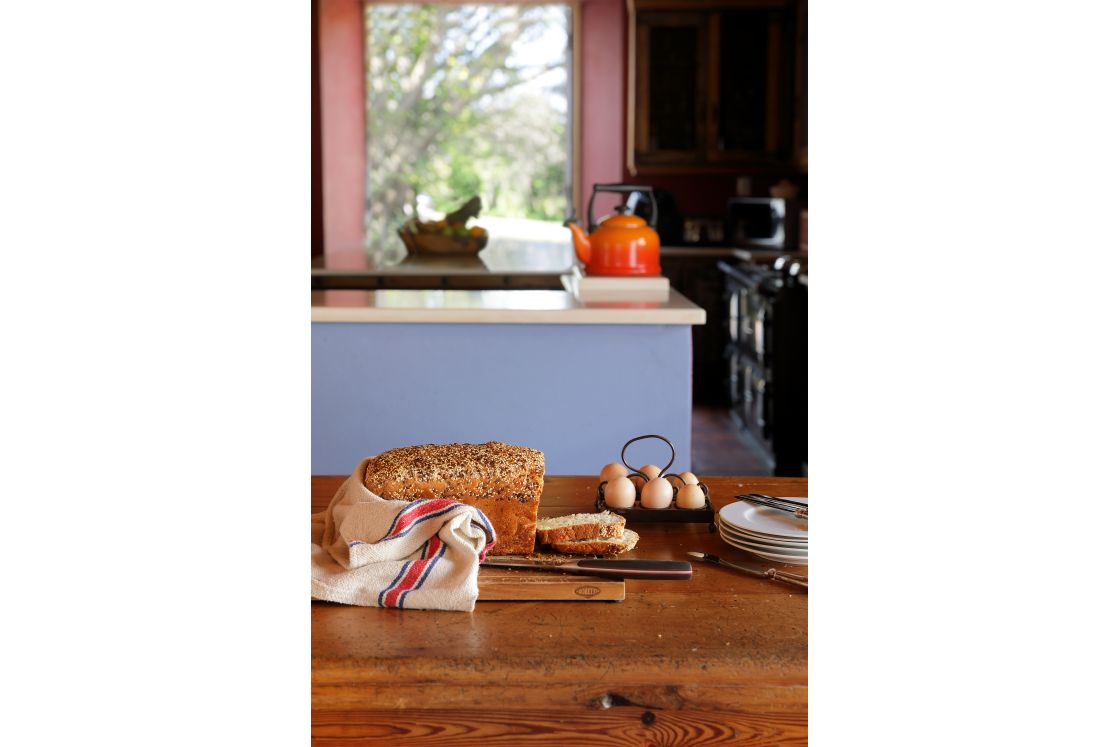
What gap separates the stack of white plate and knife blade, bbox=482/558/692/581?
0.33 feet

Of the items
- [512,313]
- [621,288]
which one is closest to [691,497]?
[512,313]

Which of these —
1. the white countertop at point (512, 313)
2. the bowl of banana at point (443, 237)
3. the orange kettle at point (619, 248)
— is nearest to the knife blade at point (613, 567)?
the white countertop at point (512, 313)

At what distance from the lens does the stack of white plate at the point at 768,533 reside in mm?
1321

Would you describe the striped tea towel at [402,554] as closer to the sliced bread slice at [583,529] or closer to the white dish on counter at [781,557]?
the sliced bread slice at [583,529]

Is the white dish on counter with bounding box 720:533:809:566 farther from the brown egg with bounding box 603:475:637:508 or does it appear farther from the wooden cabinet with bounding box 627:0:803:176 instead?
the wooden cabinet with bounding box 627:0:803:176

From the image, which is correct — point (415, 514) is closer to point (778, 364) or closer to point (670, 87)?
point (778, 364)

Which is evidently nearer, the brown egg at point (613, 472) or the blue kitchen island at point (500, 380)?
the brown egg at point (613, 472)

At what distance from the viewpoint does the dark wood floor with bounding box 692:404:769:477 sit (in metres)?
5.04

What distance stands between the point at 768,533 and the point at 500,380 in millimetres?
1880

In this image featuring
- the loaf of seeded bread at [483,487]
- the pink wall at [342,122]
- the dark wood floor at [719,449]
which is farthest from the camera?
the pink wall at [342,122]

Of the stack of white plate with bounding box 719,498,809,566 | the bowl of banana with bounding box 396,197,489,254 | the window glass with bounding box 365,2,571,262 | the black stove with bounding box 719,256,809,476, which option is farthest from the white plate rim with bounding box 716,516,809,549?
the window glass with bounding box 365,2,571,262

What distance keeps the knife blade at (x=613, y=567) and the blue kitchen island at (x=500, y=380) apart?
182cm
